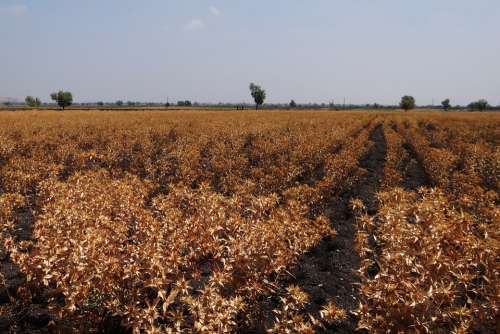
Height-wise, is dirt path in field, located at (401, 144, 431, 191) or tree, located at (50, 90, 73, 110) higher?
tree, located at (50, 90, 73, 110)

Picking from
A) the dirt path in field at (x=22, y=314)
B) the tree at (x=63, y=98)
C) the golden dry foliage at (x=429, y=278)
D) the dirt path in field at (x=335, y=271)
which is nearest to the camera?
A: the golden dry foliage at (x=429, y=278)

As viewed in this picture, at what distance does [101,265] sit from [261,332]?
2107mm

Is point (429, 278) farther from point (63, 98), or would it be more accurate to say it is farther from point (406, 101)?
point (406, 101)

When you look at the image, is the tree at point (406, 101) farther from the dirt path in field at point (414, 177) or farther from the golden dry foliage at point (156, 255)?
the golden dry foliage at point (156, 255)

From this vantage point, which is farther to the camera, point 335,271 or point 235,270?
point 335,271

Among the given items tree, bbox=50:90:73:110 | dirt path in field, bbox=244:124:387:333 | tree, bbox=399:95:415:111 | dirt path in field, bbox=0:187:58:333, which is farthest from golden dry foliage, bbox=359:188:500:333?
tree, bbox=399:95:415:111

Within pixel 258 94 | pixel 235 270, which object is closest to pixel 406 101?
pixel 258 94

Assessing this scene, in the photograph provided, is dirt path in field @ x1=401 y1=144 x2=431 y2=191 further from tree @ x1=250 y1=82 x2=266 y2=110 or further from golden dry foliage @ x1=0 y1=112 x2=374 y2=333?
tree @ x1=250 y1=82 x2=266 y2=110

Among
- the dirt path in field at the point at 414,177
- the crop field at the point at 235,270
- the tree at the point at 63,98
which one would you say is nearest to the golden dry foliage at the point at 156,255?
the crop field at the point at 235,270

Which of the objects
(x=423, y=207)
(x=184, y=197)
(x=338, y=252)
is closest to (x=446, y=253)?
(x=423, y=207)

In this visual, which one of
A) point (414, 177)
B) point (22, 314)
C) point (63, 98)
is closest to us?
point (22, 314)

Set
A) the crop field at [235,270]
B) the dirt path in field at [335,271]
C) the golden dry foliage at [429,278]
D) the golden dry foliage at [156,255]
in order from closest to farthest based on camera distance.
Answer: the golden dry foliage at [429,278]
the crop field at [235,270]
the golden dry foliage at [156,255]
the dirt path in field at [335,271]

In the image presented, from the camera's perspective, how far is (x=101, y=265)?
3896 mm

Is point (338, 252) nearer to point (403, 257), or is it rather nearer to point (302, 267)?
point (302, 267)
